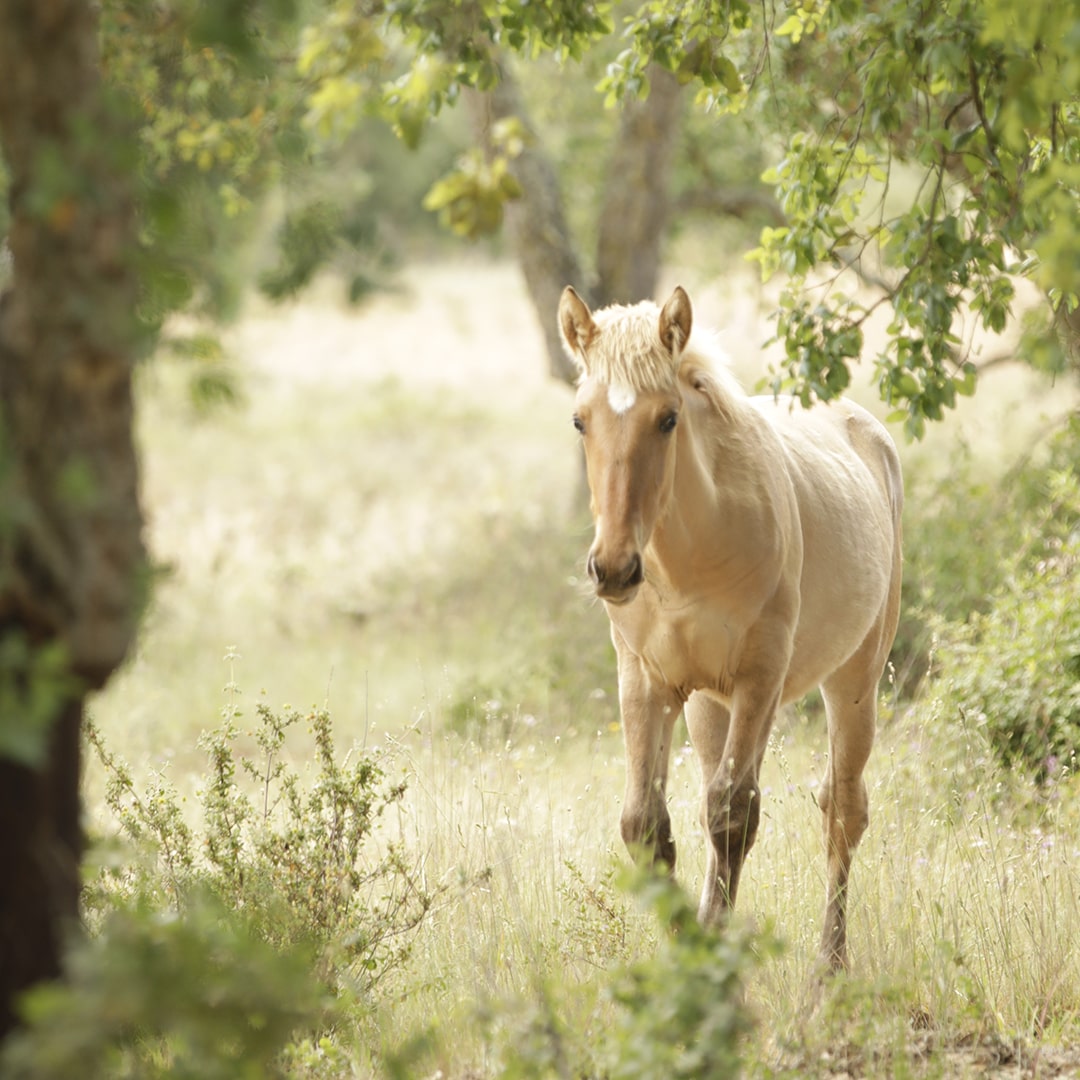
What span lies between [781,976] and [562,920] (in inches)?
30.8

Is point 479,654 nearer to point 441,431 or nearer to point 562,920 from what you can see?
point 562,920

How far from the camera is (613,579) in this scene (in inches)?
151

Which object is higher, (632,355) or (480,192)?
(480,192)

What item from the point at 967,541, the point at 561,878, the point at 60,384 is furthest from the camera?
the point at 967,541

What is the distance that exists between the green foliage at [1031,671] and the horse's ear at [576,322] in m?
2.43

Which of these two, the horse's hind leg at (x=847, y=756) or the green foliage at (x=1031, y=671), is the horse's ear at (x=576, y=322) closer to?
the horse's hind leg at (x=847, y=756)

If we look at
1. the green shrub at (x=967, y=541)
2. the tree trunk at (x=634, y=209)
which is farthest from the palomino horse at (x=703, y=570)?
the tree trunk at (x=634, y=209)

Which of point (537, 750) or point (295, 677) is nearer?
point (537, 750)

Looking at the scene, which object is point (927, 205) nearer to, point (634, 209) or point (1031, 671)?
point (1031, 671)

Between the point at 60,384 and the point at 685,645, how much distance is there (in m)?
2.56

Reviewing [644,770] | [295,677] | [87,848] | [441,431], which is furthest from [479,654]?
[441,431]

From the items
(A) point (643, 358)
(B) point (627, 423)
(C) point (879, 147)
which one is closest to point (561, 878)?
(B) point (627, 423)

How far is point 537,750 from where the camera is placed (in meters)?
7.87

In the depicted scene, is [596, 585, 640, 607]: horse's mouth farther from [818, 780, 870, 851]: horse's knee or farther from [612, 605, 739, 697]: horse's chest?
[818, 780, 870, 851]: horse's knee
